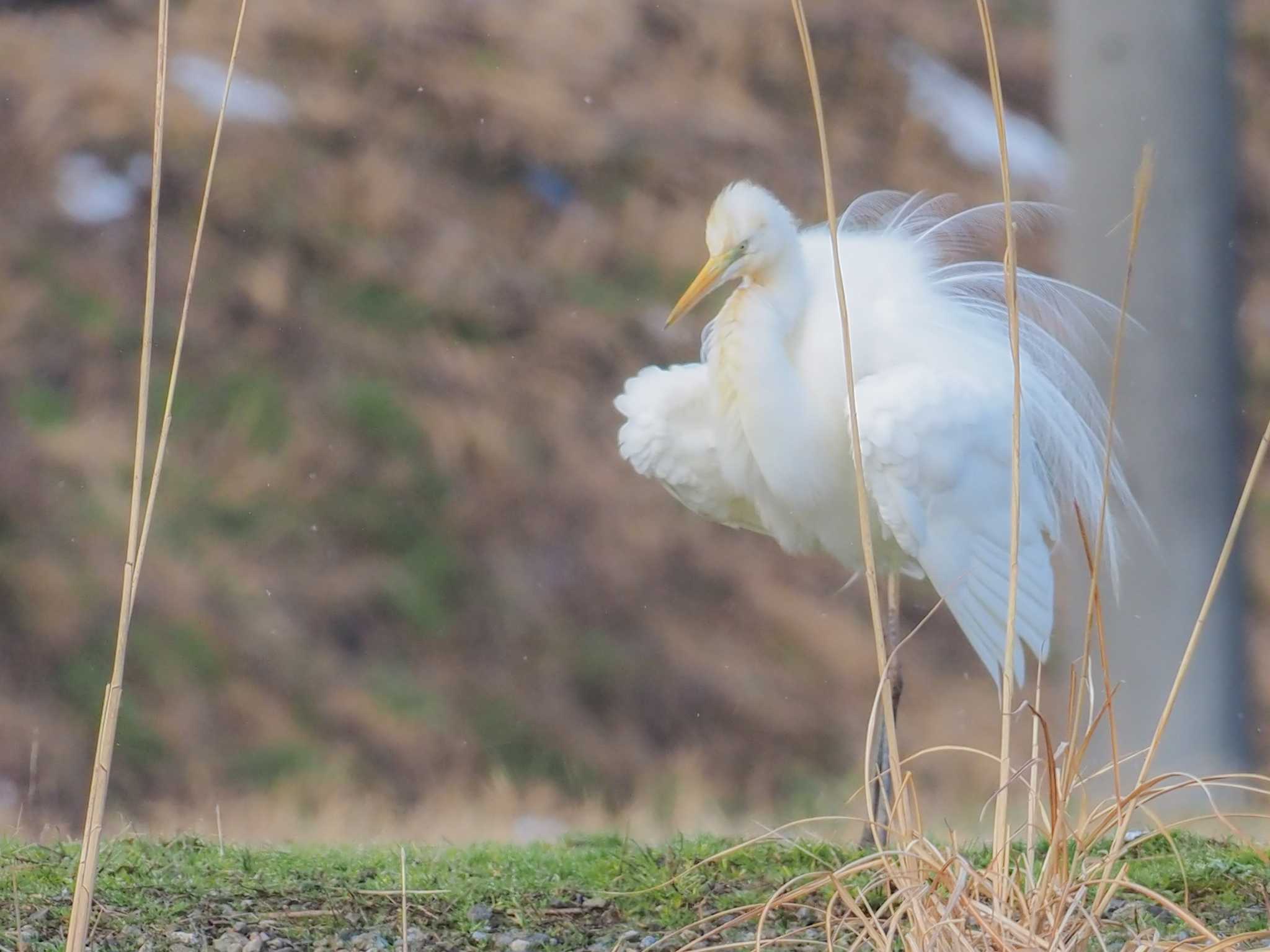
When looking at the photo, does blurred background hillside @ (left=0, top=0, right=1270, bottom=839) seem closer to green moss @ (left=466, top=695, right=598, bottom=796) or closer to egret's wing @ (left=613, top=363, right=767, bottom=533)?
green moss @ (left=466, top=695, right=598, bottom=796)

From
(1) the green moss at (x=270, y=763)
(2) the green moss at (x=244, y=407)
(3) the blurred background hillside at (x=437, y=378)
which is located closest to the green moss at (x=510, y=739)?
(3) the blurred background hillside at (x=437, y=378)

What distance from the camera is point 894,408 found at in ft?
6.02

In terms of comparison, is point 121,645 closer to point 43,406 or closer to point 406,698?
point 406,698

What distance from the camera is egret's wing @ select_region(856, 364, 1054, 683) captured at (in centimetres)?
184

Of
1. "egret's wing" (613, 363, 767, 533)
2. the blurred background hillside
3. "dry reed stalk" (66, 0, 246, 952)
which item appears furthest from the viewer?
Answer: the blurred background hillside

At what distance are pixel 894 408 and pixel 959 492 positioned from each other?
0.48 ft

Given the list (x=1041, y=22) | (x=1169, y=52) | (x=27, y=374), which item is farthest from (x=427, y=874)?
(x=1041, y=22)

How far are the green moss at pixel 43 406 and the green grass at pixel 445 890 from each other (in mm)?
3207

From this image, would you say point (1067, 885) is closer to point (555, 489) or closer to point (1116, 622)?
point (1116, 622)

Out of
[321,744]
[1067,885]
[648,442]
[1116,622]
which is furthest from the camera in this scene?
[321,744]

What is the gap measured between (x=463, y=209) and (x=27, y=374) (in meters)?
1.41

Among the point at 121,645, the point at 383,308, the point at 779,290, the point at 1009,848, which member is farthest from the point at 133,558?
the point at 383,308

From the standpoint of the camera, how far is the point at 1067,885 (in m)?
1.00

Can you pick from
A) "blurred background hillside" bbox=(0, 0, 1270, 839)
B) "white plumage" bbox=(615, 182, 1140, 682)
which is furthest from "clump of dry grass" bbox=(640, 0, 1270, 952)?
"blurred background hillside" bbox=(0, 0, 1270, 839)
